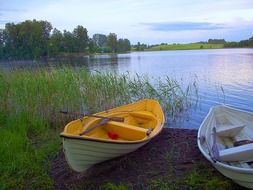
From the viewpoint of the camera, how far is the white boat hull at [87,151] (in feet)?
15.5

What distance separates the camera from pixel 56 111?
9078mm

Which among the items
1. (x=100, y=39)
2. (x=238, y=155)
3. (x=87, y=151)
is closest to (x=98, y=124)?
(x=87, y=151)

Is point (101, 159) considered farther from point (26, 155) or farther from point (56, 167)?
point (26, 155)

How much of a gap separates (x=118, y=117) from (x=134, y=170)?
1.62 m

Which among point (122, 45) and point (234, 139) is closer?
point (234, 139)

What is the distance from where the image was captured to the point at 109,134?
6281 mm

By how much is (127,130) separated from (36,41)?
96.9 ft

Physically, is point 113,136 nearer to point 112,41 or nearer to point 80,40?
point 80,40

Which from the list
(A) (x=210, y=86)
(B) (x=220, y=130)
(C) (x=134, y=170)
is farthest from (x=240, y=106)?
(C) (x=134, y=170)

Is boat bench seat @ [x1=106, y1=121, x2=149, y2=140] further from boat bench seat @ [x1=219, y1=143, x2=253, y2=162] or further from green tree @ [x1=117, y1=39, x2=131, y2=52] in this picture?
green tree @ [x1=117, y1=39, x2=131, y2=52]

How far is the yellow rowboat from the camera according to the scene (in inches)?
189

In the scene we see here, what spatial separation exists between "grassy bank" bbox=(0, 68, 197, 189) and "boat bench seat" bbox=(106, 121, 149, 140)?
1.23 meters

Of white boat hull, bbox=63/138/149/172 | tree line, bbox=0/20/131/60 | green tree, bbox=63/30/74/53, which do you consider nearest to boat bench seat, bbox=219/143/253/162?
white boat hull, bbox=63/138/149/172

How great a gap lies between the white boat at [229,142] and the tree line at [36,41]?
53.5 feet
